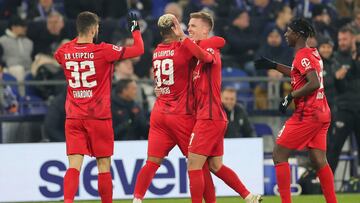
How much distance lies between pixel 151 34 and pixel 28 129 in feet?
11.5

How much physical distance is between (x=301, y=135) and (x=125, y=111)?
513 centimetres

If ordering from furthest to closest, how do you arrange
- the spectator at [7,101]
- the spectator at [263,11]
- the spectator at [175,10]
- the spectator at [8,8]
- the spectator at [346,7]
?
the spectator at [346,7]
the spectator at [263,11]
the spectator at [8,8]
the spectator at [175,10]
the spectator at [7,101]

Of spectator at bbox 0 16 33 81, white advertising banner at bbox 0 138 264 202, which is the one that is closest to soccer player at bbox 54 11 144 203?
white advertising banner at bbox 0 138 264 202

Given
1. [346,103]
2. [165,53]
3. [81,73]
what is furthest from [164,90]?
[346,103]

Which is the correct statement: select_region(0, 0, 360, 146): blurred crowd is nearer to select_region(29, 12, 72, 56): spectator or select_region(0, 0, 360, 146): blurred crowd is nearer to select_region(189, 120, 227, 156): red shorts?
select_region(29, 12, 72, 56): spectator

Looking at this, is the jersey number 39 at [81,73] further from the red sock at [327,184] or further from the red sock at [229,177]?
the red sock at [327,184]

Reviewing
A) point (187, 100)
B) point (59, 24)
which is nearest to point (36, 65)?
point (59, 24)

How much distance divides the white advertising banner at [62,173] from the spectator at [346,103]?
1.84 m

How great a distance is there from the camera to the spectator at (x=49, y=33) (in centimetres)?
2017

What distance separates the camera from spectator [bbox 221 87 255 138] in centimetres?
1756

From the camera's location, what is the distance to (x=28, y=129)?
59.0 feet

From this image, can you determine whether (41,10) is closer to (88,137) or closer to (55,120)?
(55,120)

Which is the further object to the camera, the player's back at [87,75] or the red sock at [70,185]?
the player's back at [87,75]

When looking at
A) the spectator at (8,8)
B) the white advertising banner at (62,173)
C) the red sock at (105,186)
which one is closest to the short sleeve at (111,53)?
the red sock at (105,186)
